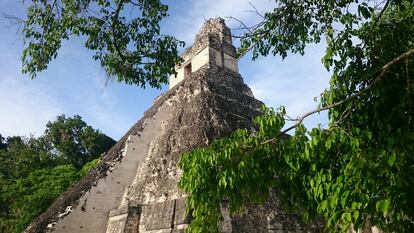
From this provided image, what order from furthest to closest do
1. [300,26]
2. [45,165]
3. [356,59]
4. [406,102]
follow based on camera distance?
[45,165] → [300,26] → [356,59] → [406,102]

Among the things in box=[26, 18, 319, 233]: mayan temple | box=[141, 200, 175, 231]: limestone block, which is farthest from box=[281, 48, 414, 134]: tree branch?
box=[141, 200, 175, 231]: limestone block

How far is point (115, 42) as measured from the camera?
4.36 meters

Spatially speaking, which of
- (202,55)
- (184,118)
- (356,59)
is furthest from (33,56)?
(202,55)

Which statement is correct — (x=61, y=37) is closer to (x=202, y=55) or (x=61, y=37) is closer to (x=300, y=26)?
(x=300, y=26)

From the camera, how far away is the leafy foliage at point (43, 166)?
48.4 ft

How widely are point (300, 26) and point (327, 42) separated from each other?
941 millimetres

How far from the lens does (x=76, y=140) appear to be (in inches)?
1042

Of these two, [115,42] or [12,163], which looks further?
[12,163]

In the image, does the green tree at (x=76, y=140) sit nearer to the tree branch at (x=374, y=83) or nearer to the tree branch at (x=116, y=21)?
the tree branch at (x=116, y=21)

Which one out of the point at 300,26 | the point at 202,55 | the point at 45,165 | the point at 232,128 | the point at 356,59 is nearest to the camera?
the point at 356,59

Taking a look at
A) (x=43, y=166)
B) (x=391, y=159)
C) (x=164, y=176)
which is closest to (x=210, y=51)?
(x=164, y=176)

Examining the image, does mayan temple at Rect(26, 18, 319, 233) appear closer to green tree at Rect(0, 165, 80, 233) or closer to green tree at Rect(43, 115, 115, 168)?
green tree at Rect(0, 165, 80, 233)

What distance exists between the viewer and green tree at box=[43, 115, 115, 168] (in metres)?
25.4

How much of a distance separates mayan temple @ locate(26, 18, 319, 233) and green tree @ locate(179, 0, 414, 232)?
3.33m
